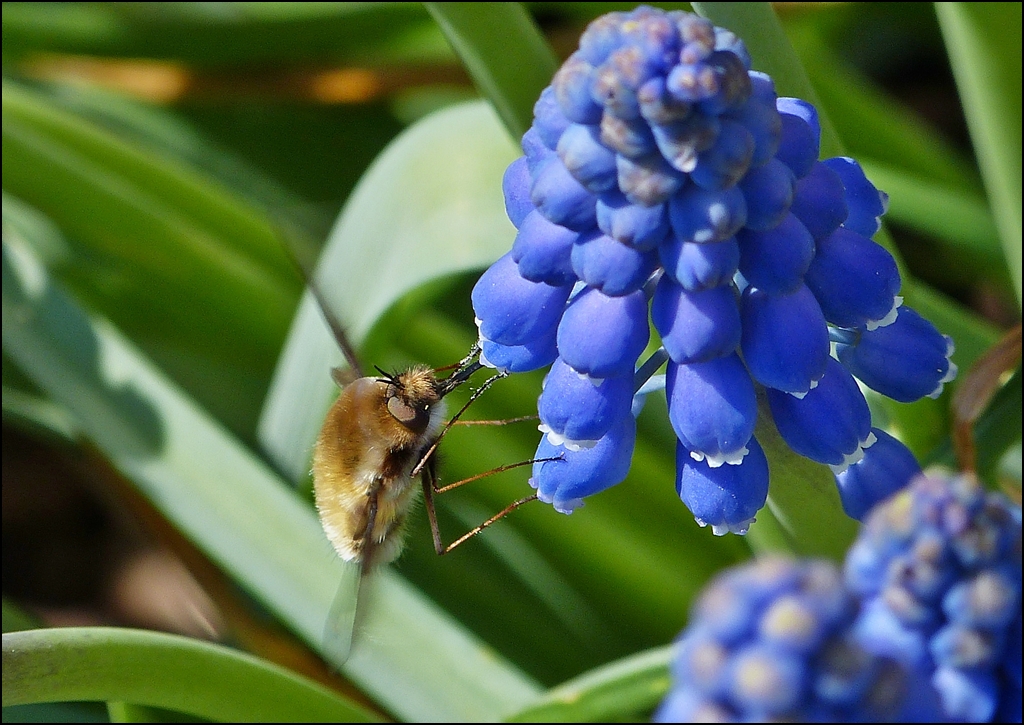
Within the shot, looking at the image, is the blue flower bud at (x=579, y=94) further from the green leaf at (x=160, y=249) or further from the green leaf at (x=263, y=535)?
the green leaf at (x=160, y=249)

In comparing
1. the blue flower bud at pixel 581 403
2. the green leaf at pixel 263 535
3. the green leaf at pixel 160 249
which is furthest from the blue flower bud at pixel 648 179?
the green leaf at pixel 160 249

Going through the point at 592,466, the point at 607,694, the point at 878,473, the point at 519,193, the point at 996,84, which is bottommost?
the point at 607,694

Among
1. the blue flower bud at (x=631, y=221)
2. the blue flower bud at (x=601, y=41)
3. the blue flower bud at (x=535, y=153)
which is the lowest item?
the blue flower bud at (x=631, y=221)

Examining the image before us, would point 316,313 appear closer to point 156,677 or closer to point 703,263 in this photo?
point 156,677

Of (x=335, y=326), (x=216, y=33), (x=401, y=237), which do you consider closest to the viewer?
(x=335, y=326)

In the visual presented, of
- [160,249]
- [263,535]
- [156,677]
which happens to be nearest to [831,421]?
[156,677]

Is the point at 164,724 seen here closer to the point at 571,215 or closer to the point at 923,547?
the point at 571,215

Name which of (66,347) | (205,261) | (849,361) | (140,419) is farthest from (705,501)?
(205,261)
